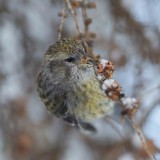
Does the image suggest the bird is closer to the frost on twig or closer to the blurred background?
the blurred background

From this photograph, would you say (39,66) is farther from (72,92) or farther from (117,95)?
(117,95)

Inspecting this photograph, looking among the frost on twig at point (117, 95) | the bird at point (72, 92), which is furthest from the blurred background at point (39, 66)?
the frost on twig at point (117, 95)

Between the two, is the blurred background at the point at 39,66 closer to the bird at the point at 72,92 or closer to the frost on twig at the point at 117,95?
the bird at the point at 72,92

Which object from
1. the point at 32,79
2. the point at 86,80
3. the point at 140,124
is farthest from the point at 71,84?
the point at 32,79

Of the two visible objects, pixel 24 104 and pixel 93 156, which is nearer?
pixel 24 104

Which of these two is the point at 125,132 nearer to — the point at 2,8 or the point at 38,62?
the point at 38,62

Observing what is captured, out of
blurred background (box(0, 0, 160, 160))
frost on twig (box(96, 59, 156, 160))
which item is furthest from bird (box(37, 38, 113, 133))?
frost on twig (box(96, 59, 156, 160))
